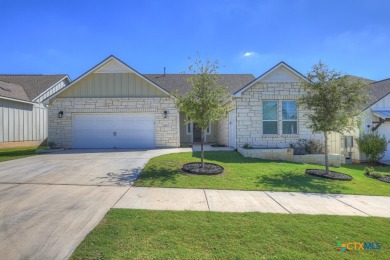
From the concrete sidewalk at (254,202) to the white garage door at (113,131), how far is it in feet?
28.9

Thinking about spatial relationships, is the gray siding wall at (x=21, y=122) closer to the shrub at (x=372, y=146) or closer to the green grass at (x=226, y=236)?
the green grass at (x=226, y=236)

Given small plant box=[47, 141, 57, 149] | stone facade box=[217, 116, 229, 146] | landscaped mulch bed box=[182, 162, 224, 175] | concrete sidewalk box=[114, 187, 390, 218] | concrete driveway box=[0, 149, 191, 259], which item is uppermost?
stone facade box=[217, 116, 229, 146]

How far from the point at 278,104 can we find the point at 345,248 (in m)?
10.6

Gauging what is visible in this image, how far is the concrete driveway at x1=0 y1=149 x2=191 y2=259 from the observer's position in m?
3.41

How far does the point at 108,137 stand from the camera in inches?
589

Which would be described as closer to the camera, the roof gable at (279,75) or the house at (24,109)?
the roof gable at (279,75)

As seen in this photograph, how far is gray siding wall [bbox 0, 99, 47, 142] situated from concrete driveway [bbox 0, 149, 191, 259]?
9232 mm

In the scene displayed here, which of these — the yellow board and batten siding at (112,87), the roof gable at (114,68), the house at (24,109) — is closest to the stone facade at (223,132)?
the yellow board and batten siding at (112,87)

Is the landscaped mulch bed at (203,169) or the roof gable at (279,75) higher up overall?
the roof gable at (279,75)

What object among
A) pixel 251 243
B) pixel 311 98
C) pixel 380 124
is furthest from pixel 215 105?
pixel 380 124

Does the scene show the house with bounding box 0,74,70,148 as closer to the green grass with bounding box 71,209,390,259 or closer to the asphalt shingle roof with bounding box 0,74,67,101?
the asphalt shingle roof with bounding box 0,74,67,101

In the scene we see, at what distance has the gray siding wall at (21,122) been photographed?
16594mm

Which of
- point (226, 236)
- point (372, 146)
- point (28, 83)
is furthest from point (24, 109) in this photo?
point (372, 146)

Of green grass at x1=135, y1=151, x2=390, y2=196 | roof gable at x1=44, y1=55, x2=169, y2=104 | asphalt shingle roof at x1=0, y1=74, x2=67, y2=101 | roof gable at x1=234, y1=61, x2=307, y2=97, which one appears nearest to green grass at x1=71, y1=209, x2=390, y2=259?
green grass at x1=135, y1=151, x2=390, y2=196
